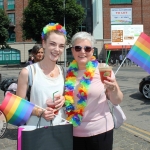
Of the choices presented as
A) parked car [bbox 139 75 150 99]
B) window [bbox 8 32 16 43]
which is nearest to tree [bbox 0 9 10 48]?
window [bbox 8 32 16 43]

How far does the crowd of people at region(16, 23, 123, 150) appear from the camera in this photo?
7.35 ft

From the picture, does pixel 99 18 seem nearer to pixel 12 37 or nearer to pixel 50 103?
pixel 12 37

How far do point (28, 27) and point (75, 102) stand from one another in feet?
113

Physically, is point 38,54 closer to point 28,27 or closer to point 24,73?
point 24,73

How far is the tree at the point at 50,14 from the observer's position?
34.1m

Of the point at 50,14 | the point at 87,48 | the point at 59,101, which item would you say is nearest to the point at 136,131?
the point at 87,48

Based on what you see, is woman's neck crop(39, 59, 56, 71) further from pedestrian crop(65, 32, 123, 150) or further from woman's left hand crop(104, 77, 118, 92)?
woman's left hand crop(104, 77, 118, 92)

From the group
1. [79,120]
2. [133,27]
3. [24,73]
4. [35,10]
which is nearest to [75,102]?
[79,120]

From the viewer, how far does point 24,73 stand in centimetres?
221

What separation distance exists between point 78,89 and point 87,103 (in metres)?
0.16

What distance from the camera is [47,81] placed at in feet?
7.43

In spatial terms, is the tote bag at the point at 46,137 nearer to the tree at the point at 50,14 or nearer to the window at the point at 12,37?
the tree at the point at 50,14

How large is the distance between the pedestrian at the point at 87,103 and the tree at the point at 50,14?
32.5 metres

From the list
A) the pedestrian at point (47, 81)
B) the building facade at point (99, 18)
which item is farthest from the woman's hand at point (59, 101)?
the building facade at point (99, 18)
